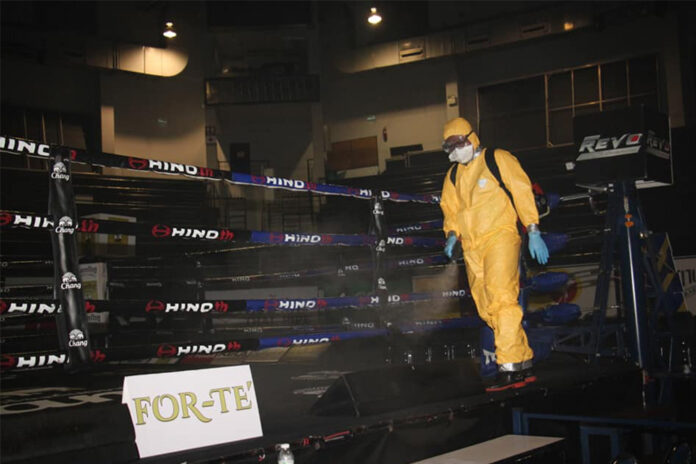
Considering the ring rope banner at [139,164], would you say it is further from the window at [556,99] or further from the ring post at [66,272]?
the window at [556,99]

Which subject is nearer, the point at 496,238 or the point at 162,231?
the point at 162,231

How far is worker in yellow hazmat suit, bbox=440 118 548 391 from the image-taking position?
11.8 feet

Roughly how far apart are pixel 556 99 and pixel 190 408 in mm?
17468

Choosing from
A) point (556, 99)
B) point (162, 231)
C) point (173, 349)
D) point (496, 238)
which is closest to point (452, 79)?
point (556, 99)

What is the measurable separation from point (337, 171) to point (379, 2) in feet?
16.4

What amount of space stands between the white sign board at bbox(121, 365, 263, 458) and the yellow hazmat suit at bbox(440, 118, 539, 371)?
1746 mm

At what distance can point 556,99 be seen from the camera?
18000 millimetres

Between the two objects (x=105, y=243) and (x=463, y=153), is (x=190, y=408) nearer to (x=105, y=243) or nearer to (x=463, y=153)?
(x=463, y=153)

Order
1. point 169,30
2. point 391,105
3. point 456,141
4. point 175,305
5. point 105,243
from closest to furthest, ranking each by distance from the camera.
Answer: point 175,305, point 456,141, point 105,243, point 169,30, point 391,105

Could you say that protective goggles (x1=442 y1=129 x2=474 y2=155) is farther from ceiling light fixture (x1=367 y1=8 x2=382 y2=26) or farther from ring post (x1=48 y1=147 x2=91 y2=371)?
ceiling light fixture (x1=367 y1=8 x2=382 y2=26)

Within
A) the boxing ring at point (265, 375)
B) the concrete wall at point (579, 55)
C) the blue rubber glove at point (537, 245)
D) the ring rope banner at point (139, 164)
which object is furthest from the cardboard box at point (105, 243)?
the concrete wall at point (579, 55)

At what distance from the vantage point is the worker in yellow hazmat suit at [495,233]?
3611 mm

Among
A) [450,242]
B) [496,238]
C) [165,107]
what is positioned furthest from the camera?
[165,107]

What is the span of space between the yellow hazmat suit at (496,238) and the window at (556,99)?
1413 centimetres
